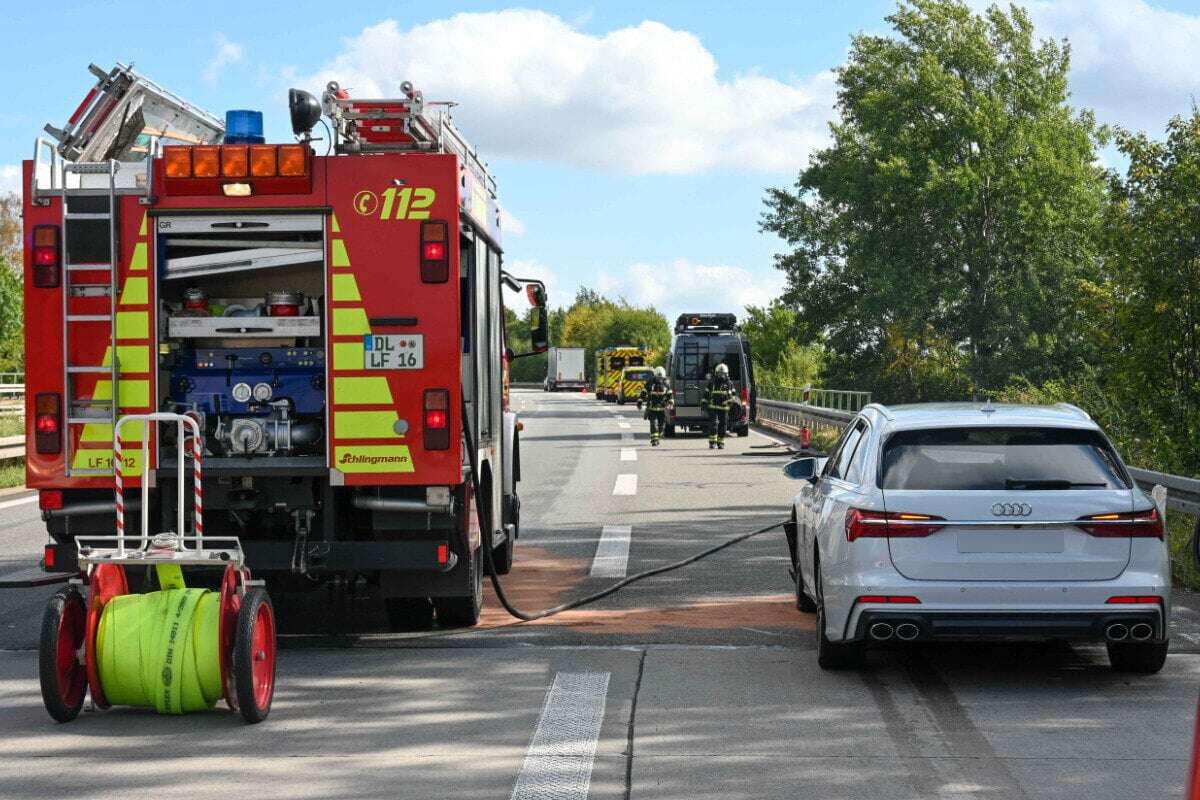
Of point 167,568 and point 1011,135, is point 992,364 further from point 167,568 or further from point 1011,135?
point 167,568

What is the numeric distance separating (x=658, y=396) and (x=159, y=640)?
30788 mm

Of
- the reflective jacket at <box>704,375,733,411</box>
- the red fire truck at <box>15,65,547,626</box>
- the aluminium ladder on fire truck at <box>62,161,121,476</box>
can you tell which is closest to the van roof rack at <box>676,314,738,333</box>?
the reflective jacket at <box>704,375,733,411</box>

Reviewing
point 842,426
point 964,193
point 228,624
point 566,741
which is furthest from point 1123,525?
point 964,193

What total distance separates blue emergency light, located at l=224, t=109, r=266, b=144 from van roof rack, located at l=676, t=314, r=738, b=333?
3261 cm

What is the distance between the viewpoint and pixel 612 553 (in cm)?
1478

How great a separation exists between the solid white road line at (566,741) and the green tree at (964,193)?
48666 millimetres

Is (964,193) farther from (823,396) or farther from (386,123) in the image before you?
(386,123)

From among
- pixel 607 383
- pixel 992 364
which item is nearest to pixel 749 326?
pixel 607 383

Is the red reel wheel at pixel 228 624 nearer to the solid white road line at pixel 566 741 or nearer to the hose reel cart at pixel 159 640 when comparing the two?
Result: the hose reel cart at pixel 159 640

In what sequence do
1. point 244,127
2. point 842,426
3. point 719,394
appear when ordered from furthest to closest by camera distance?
point 842,426
point 719,394
point 244,127

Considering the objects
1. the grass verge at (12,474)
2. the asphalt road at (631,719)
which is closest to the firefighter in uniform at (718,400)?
the grass verge at (12,474)

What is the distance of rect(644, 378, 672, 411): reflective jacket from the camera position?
123ft

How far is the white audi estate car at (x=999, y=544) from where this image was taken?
7.95 m

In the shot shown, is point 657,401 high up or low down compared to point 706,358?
down
